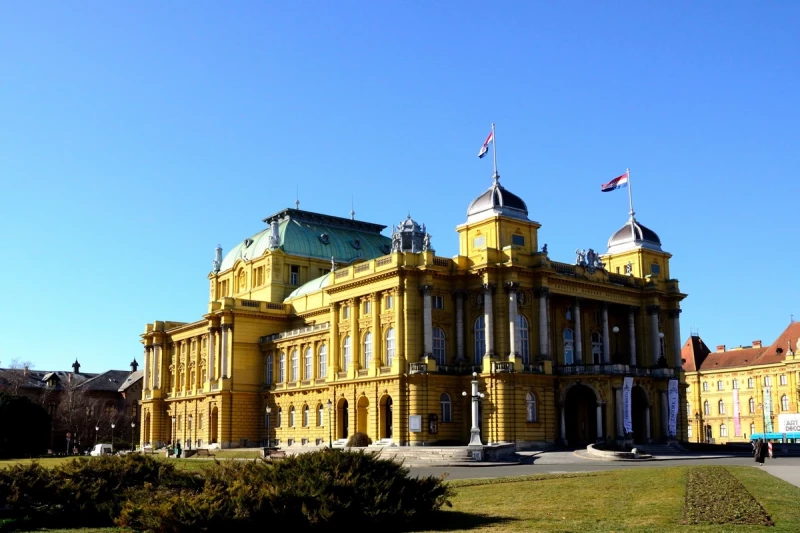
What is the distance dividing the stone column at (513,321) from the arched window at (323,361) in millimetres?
20929

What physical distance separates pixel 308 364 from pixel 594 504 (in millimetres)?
61355

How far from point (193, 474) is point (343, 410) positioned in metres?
52.5

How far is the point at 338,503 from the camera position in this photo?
20.3 metres

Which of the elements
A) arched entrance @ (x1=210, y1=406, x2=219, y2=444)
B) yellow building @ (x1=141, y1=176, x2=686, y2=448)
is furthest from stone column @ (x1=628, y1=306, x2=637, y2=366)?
arched entrance @ (x1=210, y1=406, x2=219, y2=444)

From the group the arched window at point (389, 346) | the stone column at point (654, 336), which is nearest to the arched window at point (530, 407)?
the arched window at point (389, 346)

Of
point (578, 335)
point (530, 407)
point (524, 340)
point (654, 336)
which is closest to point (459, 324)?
point (524, 340)

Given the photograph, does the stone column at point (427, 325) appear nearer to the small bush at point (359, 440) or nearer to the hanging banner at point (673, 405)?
the small bush at point (359, 440)

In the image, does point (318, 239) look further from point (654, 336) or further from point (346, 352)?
point (654, 336)

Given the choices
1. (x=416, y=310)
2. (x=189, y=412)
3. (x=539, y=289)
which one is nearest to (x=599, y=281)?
(x=539, y=289)

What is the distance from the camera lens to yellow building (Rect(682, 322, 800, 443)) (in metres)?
119

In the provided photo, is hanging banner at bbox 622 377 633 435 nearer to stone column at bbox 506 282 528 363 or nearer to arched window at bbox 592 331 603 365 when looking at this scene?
arched window at bbox 592 331 603 365

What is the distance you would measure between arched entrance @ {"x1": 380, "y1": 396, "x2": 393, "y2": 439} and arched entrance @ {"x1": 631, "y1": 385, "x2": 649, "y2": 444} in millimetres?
19947

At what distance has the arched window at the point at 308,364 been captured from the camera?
274ft

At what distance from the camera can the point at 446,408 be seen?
2719 inches
